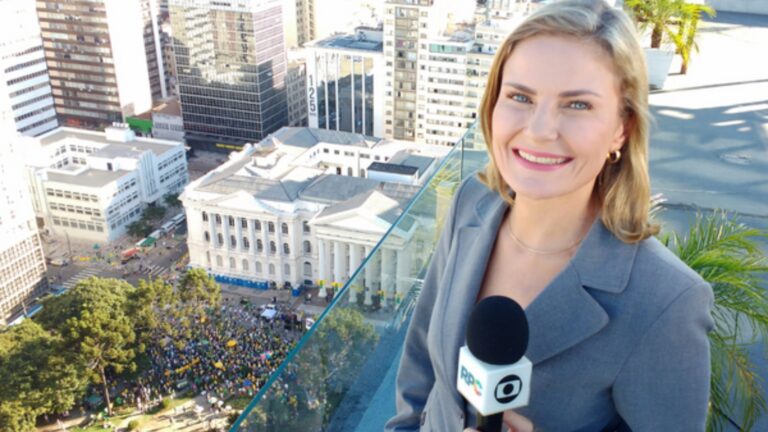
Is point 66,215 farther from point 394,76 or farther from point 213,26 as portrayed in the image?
point 394,76

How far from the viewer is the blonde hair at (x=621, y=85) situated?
917 mm

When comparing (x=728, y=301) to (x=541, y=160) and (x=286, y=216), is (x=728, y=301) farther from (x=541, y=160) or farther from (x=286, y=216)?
(x=286, y=216)

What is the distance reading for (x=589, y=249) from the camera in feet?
3.33

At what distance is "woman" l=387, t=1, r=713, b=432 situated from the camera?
92 centimetres

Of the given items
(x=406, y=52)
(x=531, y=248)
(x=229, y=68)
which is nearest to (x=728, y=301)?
(x=531, y=248)

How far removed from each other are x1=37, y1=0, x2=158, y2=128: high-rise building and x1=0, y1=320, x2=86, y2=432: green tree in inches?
724

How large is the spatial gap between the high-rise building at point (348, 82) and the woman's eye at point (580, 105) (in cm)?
2477

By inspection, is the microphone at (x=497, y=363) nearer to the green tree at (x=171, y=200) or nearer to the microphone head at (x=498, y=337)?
the microphone head at (x=498, y=337)

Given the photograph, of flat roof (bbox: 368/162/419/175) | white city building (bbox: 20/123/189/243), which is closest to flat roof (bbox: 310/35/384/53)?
white city building (bbox: 20/123/189/243)

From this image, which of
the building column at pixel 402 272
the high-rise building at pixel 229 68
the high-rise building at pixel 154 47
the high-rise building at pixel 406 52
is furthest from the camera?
the high-rise building at pixel 154 47

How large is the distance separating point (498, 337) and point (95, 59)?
31.0 m

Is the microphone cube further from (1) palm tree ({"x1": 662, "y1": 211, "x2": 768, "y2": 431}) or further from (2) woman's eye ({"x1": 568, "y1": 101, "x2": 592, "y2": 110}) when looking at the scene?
(1) palm tree ({"x1": 662, "y1": 211, "x2": 768, "y2": 431})

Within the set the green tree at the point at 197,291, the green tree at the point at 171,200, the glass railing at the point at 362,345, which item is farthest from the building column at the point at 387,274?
the green tree at the point at 171,200

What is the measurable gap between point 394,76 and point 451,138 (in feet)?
10.3
